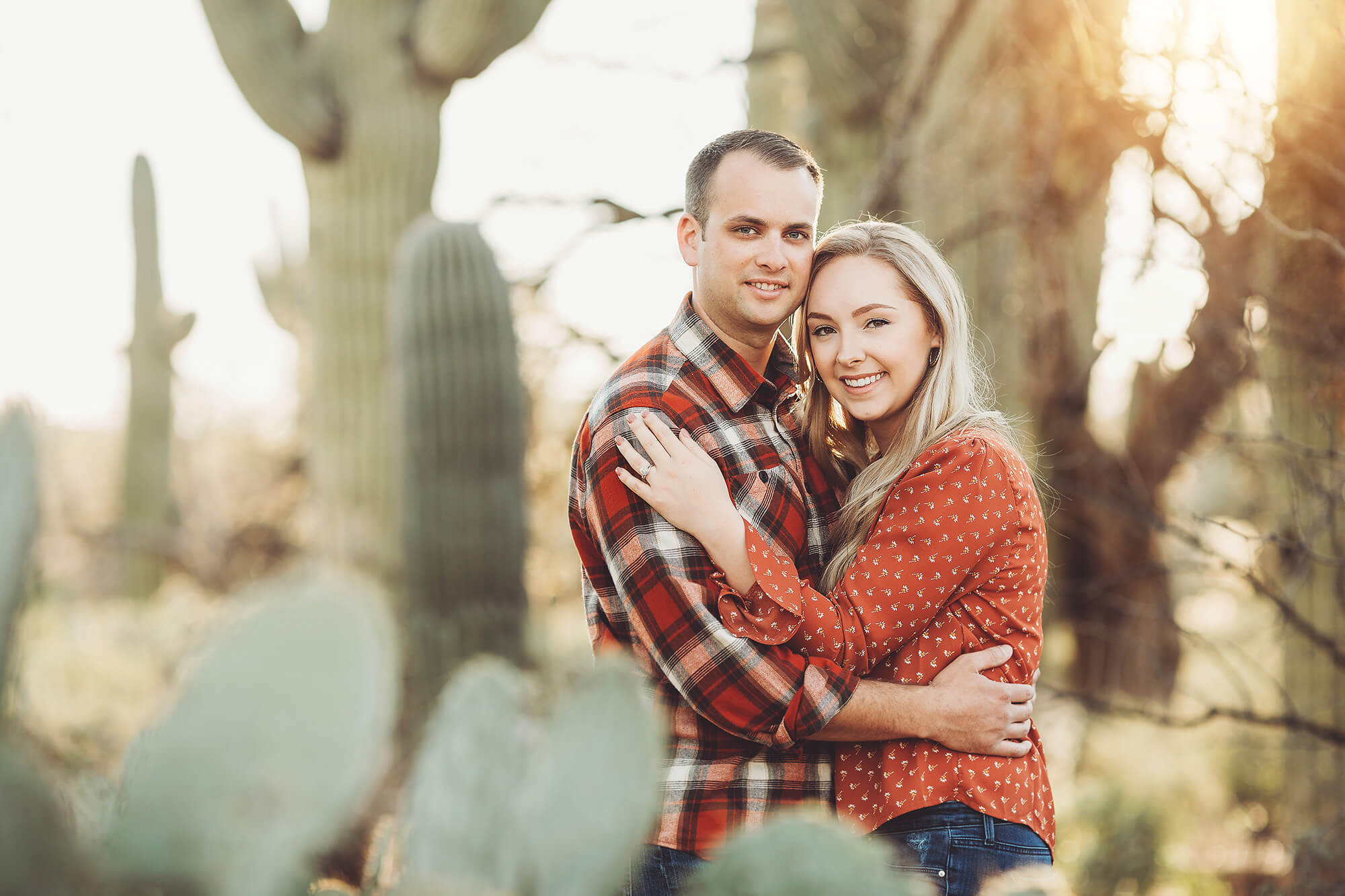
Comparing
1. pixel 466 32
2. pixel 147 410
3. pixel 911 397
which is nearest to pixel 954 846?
pixel 911 397

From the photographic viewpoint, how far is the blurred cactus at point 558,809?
0.51m

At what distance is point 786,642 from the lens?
1.64 m

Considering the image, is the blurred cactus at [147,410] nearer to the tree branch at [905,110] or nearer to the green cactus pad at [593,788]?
the tree branch at [905,110]

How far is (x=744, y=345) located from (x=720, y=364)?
9 centimetres

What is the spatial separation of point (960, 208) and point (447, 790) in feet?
16.8

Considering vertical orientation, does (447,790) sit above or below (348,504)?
below

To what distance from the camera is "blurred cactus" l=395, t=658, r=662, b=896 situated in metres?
0.51

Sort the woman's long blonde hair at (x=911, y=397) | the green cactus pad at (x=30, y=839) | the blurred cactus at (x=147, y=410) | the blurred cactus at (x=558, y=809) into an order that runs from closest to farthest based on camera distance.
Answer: the green cactus pad at (x=30, y=839)
the blurred cactus at (x=558, y=809)
the woman's long blonde hair at (x=911, y=397)
the blurred cactus at (x=147, y=410)

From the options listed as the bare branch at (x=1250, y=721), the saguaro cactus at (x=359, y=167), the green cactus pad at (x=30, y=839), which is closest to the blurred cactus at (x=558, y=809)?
the green cactus pad at (x=30, y=839)

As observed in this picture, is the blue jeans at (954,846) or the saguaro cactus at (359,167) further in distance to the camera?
the saguaro cactus at (359,167)

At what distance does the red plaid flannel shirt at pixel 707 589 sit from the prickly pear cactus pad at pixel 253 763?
1.20 meters

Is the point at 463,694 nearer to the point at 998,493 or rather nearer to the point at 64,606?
the point at 998,493

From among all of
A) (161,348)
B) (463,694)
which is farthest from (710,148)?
(161,348)

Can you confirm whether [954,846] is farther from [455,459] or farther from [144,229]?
[144,229]
